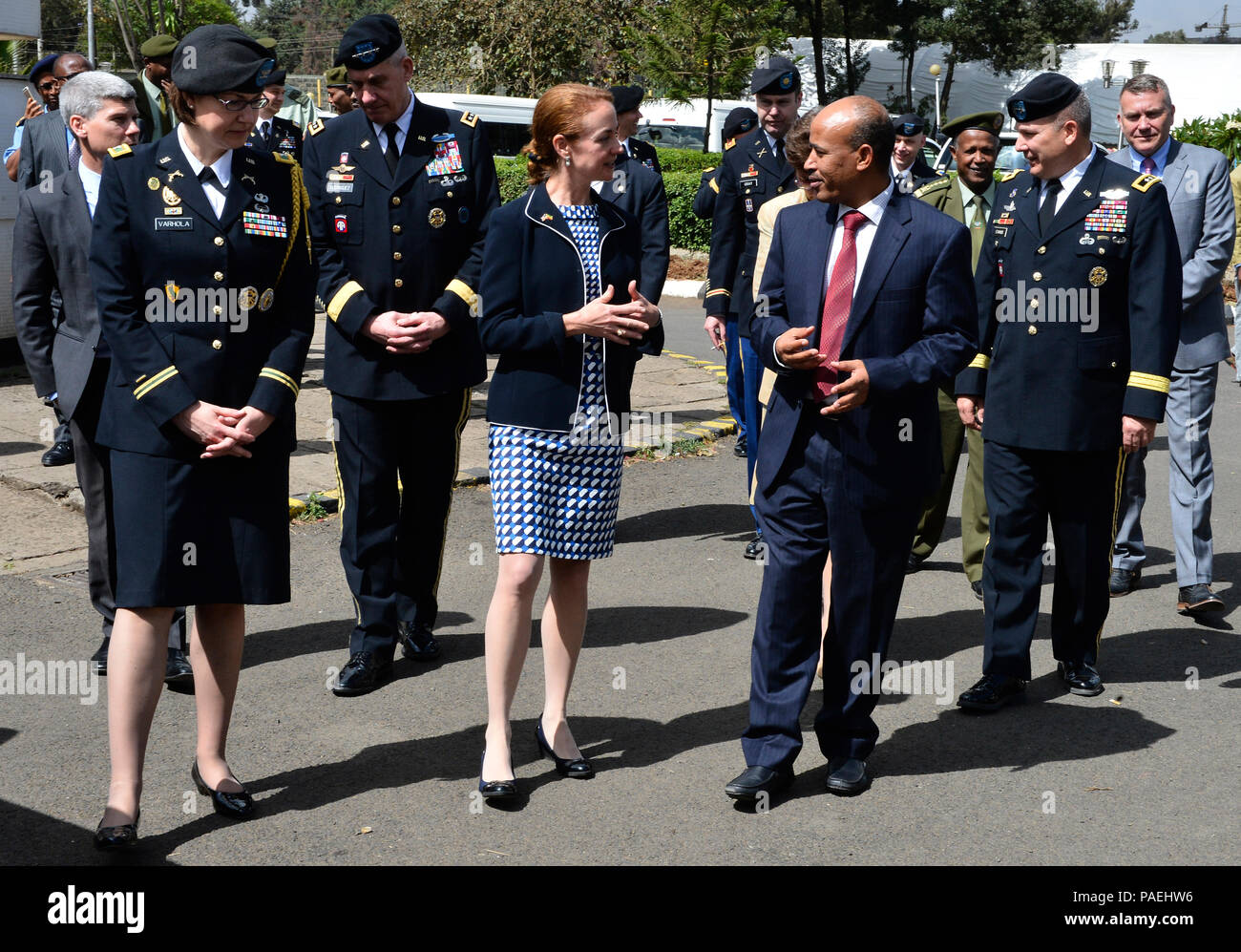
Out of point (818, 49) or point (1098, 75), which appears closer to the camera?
point (818, 49)

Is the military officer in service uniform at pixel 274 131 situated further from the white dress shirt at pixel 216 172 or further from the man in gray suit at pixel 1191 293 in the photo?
the man in gray suit at pixel 1191 293

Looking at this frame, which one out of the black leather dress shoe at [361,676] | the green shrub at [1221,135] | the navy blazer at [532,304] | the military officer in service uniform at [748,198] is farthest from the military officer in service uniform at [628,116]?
the green shrub at [1221,135]

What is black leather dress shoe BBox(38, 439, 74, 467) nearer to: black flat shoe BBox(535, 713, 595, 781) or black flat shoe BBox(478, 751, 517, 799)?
black flat shoe BBox(535, 713, 595, 781)

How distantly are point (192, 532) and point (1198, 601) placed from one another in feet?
14.8

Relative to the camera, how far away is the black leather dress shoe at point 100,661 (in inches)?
211

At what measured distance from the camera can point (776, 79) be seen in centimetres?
744

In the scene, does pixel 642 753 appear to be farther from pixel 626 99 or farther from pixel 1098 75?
pixel 1098 75

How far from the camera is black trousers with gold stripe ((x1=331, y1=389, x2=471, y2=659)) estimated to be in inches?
213

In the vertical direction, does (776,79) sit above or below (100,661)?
above

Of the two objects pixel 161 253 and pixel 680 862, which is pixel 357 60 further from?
pixel 680 862

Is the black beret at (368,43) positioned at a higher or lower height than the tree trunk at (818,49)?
lower

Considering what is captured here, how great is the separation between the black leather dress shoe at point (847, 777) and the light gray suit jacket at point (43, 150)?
171 inches

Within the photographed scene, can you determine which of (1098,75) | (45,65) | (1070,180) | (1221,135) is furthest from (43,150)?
(1098,75)

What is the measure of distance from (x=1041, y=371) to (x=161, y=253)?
3157mm
